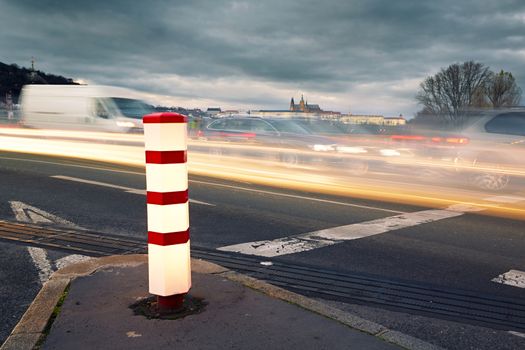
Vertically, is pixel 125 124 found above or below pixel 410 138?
above

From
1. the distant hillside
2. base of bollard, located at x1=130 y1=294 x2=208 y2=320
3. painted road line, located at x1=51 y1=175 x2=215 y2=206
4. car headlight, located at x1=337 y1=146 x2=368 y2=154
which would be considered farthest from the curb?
the distant hillside

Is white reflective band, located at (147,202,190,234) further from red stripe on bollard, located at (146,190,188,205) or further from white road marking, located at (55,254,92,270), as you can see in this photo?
white road marking, located at (55,254,92,270)

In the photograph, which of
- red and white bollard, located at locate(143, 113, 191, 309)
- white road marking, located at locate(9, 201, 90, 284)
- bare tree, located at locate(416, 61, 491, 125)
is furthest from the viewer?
bare tree, located at locate(416, 61, 491, 125)

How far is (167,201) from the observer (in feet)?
9.74

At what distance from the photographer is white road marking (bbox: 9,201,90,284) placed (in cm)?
429

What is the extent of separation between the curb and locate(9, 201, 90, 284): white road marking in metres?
0.42

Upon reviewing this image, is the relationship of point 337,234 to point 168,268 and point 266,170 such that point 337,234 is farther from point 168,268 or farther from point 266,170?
point 266,170

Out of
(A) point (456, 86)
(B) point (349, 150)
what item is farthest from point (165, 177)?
(A) point (456, 86)

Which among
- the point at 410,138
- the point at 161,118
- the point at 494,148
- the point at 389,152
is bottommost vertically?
the point at 389,152

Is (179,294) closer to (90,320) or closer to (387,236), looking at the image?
(90,320)

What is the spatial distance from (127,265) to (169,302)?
1.15 m

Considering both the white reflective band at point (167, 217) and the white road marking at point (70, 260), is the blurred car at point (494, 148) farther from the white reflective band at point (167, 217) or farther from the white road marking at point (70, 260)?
the white reflective band at point (167, 217)

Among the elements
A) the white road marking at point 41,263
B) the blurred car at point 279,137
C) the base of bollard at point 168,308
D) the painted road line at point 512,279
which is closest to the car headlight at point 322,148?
the blurred car at point 279,137

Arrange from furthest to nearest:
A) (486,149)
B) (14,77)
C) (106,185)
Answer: (14,77) < (486,149) < (106,185)
